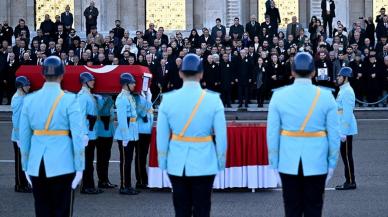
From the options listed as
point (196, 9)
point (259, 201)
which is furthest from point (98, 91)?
point (196, 9)

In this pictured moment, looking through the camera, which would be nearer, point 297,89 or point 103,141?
point 297,89

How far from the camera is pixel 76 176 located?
31.2ft

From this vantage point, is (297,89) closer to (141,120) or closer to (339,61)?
(141,120)

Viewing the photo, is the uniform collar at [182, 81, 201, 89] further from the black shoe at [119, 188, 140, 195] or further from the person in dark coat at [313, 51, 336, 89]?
the person in dark coat at [313, 51, 336, 89]

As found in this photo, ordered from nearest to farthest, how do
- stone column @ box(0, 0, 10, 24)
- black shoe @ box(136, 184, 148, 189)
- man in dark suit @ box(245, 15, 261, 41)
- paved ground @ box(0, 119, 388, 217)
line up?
1. paved ground @ box(0, 119, 388, 217)
2. black shoe @ box(136, 184, 148, 189)
3. man in dark suit @ box(245, 15, 261, 41)
4. stone column @ box(0, 0, 10, 24)

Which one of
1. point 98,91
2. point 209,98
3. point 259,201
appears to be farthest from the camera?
point 98,91

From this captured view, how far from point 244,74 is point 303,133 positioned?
2108 centimetres

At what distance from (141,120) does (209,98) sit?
254 inches

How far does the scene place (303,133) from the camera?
935cm

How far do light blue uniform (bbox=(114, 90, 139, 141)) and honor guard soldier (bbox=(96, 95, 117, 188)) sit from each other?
48cm

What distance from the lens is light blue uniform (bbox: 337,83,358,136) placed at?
47.9ft

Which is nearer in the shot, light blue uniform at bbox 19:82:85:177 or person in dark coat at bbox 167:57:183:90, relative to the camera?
light blue uniform at bbox 19:82:85:177

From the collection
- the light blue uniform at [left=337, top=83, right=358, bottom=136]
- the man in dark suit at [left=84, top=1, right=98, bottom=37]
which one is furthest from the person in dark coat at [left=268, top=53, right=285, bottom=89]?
the light blue uniform at [left=337, top=83, right=358, bottom=136]

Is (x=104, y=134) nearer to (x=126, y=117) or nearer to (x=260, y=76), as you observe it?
(x=126, y=117)
